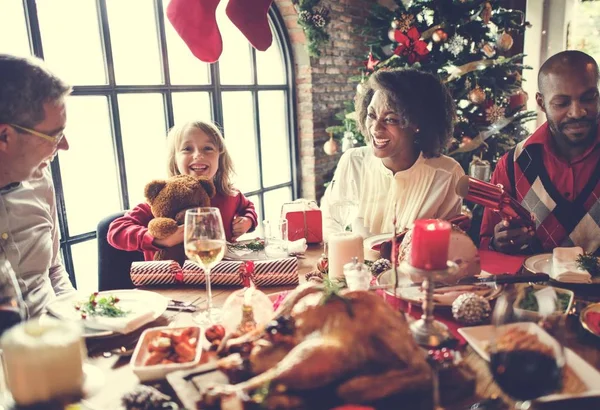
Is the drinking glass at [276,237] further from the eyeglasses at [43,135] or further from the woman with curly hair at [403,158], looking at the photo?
the eyeglasses at [43,135]

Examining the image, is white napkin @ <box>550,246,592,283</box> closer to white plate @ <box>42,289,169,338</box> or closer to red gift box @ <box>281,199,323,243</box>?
red gift box @ <box>281,199,323,243</box>

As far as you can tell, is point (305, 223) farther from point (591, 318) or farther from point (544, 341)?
point (544, 341)

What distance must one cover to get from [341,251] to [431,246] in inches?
17.3

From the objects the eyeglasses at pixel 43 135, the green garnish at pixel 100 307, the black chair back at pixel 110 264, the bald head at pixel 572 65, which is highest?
the bald head at pixel 572 65

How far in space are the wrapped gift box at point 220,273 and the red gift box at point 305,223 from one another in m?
0.38

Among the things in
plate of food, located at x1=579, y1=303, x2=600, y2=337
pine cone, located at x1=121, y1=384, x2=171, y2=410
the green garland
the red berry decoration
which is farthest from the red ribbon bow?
the green garland

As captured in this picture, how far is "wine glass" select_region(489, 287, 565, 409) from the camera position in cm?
63

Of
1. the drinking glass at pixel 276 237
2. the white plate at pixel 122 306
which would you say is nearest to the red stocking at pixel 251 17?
the drinking glass at pixel 276 237

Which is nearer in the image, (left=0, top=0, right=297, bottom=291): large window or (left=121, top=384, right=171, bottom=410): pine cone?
(left=121, top=384, right=171, bottom=410): pine cone

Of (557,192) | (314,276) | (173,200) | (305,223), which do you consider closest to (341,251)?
(314,276)

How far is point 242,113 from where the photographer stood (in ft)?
12.3

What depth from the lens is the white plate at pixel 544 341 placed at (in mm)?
656

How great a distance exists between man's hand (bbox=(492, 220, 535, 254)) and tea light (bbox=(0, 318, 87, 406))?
51.1 inches

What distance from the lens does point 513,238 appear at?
1.45 metres
